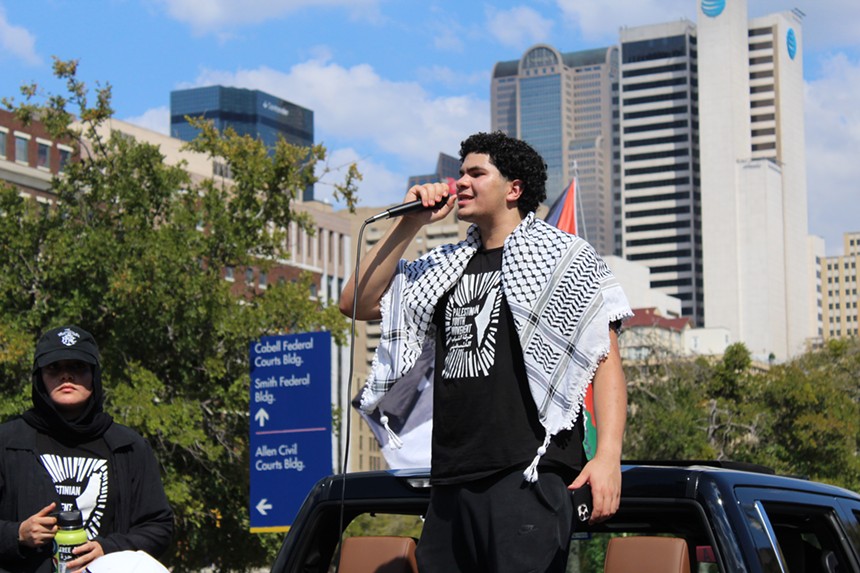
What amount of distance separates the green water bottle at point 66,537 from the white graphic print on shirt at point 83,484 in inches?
10.6

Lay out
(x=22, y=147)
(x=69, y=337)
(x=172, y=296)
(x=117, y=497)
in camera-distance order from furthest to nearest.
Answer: (x=22, y=147) < (x=172, y=296) < (x=117, y=497) < (x=69, y=337)

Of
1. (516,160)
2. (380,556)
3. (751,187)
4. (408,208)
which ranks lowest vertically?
(380,556)

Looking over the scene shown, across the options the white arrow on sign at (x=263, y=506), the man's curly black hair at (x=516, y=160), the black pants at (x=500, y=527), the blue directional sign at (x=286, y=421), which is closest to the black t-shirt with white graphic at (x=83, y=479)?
the black pants at (x=500, y=527)

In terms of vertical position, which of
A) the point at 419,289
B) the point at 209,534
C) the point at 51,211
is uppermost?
the point at 51,211

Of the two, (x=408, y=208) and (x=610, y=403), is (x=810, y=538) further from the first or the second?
(x=408, y=208)

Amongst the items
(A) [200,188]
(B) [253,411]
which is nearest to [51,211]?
(A) [200,188]

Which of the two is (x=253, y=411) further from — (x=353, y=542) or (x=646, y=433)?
(x=646, y=433)

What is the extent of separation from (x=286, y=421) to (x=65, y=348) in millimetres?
11545

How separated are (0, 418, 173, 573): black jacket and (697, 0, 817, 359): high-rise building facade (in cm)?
17991

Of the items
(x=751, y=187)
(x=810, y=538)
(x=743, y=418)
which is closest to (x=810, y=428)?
(x=743, y=418)

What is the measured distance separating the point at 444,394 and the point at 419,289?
1.21ft

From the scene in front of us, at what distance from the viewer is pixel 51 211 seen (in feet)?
95.6

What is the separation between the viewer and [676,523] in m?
4.21

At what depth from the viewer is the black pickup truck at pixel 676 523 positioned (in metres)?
3.81
